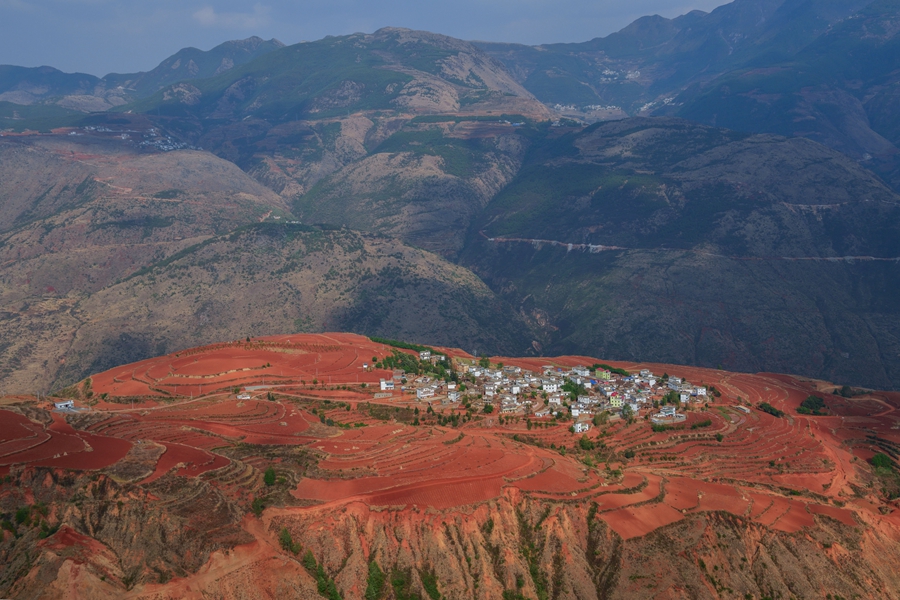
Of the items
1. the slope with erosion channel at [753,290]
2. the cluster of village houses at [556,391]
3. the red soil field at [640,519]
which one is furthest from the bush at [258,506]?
the slope with erosion channel at [753,290]

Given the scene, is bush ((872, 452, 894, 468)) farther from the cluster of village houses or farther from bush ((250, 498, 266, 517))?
bush ((250, 498, 266, 517))

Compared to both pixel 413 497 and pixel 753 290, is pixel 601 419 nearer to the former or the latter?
pixel 413 497

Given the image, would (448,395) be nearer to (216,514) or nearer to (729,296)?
(216,514)

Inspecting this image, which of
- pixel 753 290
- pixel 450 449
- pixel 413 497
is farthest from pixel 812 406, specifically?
pixel 413 497

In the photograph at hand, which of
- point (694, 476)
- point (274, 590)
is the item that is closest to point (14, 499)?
point (274, 590)

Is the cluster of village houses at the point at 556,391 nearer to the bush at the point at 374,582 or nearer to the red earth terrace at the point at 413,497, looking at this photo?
the red earth terrace at the point at 413,497

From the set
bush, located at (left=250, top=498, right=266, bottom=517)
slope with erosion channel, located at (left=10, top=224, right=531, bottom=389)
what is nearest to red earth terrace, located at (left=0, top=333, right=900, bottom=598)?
bush, located at (left=250, top=498, right=266, bottom=517)
